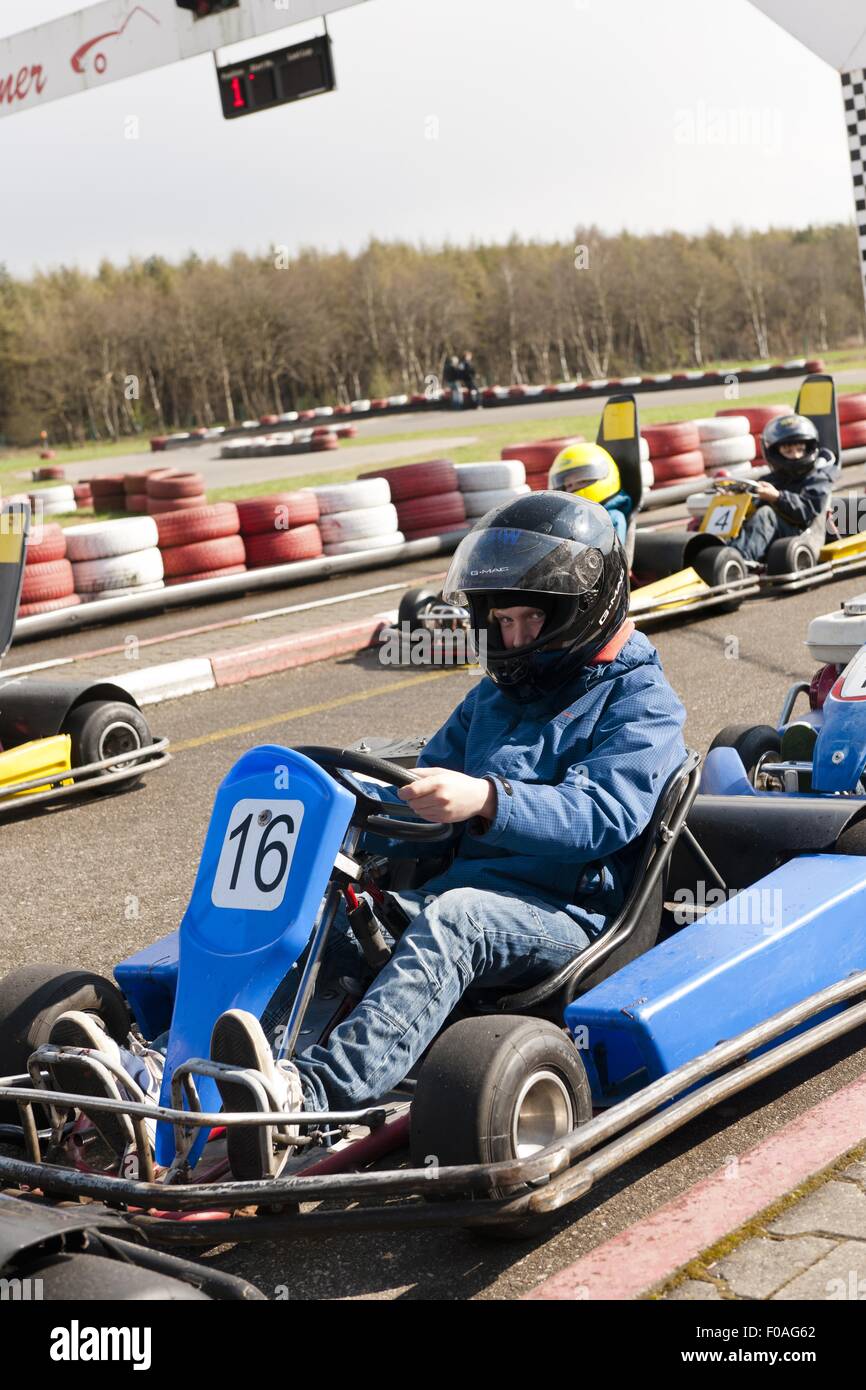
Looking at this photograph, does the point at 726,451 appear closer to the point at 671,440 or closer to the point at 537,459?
the point at 671,440

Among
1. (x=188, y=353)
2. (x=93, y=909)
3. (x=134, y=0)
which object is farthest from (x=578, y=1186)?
(x=188, y=353)

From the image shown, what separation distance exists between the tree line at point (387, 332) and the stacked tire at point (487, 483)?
34.3 meters

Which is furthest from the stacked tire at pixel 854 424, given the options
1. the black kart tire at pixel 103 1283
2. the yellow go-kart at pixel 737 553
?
the black kart tire at pixel 103 1283

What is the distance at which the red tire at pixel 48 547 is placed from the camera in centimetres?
1031

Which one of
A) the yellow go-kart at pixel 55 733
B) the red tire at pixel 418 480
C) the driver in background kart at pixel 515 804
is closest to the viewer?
the driver in background kart at pixel 515 804

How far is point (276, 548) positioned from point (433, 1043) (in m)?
8.67

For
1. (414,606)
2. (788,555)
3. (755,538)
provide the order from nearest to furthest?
(414,606)
(788,555)
(755,538)

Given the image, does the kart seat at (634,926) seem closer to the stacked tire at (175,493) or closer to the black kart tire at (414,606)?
the black kart tire at (414,606)

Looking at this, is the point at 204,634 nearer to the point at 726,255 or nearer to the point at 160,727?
the point at 160,727

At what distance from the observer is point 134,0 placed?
1505 centimetres

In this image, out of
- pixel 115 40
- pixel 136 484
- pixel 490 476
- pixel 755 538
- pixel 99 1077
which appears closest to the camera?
pixel 99 1077

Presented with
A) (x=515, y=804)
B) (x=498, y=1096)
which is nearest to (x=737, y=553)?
(x=515, y=804)

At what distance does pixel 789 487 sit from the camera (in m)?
9.53

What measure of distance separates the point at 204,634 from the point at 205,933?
6820mm
